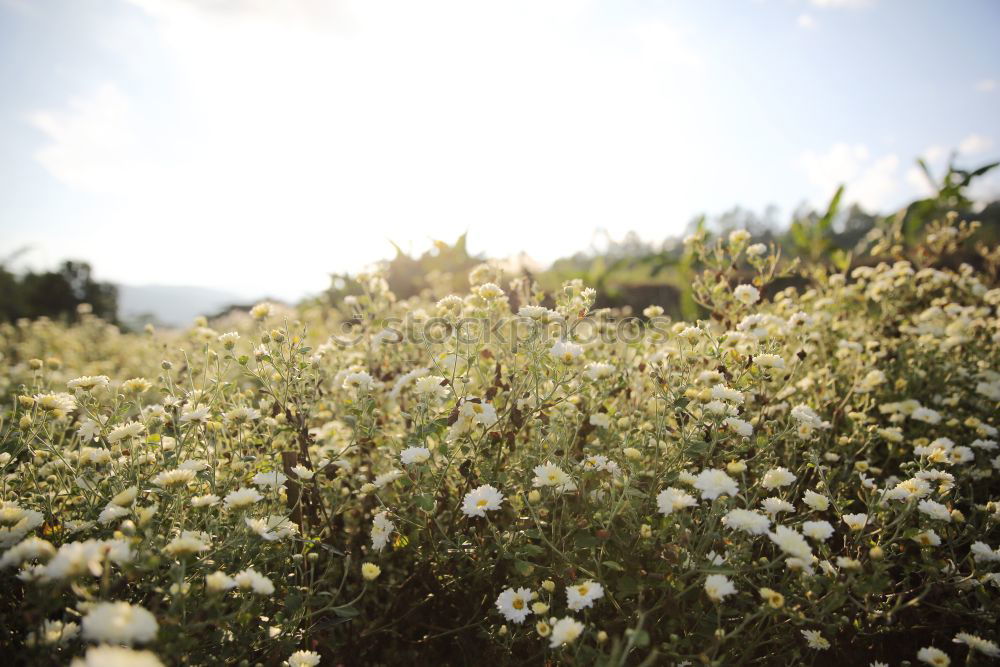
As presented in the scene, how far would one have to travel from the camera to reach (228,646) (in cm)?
147

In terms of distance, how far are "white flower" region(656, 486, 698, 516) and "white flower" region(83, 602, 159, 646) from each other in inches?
51.1

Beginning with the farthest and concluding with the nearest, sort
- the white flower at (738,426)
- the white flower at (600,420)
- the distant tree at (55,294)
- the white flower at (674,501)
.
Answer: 1. the distant tree at (55,294)
2. the white flower at (600,420)
3. the white flower at (738,426)
4. the white flower at (674,501)

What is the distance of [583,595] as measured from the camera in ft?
5.14

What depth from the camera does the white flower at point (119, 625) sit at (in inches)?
38.4

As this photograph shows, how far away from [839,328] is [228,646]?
143 inches

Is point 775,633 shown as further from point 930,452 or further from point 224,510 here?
point 224,510

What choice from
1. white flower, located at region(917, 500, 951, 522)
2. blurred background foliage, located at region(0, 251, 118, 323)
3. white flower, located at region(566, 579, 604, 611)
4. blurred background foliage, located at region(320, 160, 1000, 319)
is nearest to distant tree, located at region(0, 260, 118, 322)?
blurred background foliage, located at region(0, 251, 118, 323)

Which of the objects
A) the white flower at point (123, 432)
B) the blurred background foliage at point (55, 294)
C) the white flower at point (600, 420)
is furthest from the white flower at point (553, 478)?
the blurred background foliage at point (55, 294)

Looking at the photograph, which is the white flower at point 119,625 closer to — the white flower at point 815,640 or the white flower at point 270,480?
the white flower at point 270,480

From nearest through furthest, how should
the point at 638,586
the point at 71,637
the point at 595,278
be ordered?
the point at 71,637, the point at 638,586, the point at 595,278

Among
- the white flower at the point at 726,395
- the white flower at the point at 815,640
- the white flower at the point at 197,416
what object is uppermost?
the white flower at the point at 726,395

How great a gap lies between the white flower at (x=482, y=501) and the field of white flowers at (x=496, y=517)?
0.03 feet

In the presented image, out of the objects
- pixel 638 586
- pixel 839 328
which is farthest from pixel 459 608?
pixel 839 328

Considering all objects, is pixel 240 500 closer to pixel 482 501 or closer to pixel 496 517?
pixel 482 501
